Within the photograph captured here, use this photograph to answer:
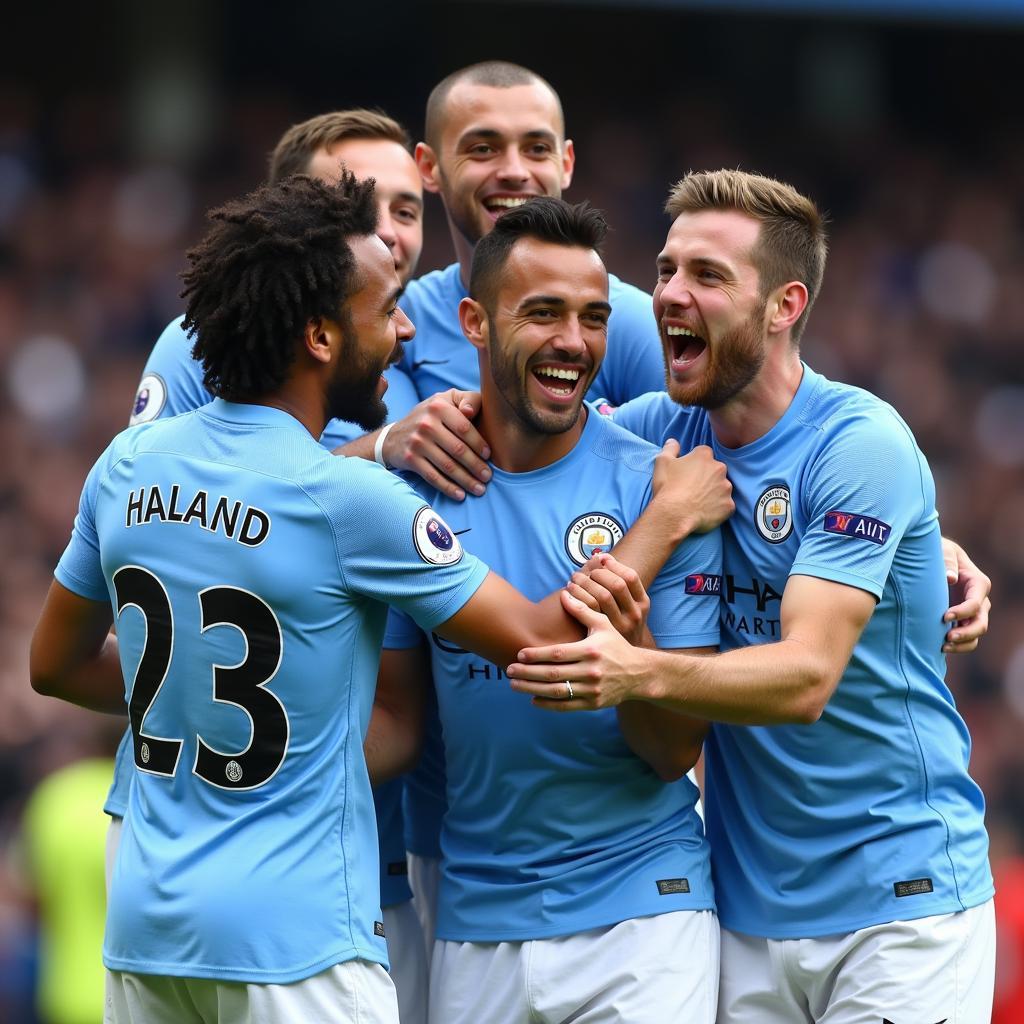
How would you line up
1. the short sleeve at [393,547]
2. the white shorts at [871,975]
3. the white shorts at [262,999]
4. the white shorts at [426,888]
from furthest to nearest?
the white shorts at [426,888] → the white shorts at [871,975] → the short sleeve at [393,547] → the white shorts at [262,999]

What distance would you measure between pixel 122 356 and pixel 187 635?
33.1 ft

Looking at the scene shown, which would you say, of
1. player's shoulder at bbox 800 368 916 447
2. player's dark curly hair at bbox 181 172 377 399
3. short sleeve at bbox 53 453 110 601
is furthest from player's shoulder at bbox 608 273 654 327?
short sleeve at bbox 53 453 110 601

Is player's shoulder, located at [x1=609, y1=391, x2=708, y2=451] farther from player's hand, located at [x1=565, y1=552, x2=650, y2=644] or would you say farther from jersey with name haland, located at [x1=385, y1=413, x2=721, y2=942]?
player's hand, located at [x1=565, y1=552, x2=650, y2=644]

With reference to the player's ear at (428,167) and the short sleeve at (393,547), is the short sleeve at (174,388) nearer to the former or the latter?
the player's ear at (428,167)

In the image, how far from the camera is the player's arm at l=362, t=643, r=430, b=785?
4293mm

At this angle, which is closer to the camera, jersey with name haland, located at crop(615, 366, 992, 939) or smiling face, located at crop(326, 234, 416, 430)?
smiling face, located at crop(326, 234, 416, 430)

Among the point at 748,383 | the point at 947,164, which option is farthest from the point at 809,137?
the point at 748,383

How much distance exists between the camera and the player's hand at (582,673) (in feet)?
12.1

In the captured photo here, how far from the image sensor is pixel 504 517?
168 inches

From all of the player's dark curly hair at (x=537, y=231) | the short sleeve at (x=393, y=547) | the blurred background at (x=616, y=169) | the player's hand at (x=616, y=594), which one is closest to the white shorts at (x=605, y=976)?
the player's hand at (x=616, y=594)

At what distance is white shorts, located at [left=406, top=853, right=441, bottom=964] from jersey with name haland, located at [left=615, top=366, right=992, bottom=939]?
0.88 m

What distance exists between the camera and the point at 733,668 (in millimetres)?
3852

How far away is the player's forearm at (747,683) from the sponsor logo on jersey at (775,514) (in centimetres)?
34

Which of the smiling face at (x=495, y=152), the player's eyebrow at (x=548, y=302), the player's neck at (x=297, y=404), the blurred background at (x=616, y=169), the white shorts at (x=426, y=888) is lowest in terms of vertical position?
the white shorts at (x=426, y=888)
